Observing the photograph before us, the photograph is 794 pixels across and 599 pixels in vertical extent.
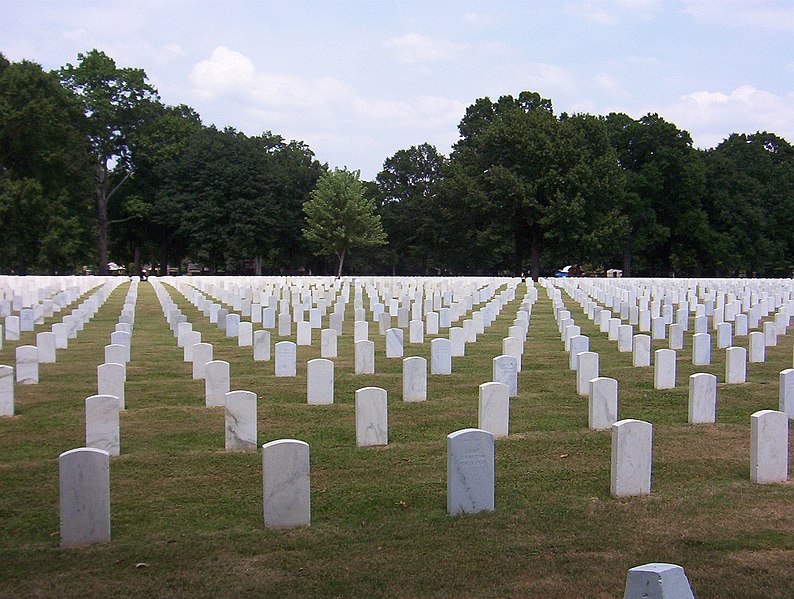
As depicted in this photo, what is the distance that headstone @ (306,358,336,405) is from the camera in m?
9.66

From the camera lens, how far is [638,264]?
7144 centimetres

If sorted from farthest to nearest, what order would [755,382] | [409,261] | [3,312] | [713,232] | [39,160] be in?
[409,261], [713,232], [39,160], [3,312], [755,382]

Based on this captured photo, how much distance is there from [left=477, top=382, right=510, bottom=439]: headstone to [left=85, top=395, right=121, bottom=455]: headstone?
339 centimetres

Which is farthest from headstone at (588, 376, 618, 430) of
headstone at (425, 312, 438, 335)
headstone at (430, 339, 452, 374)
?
headstone at (425, 312, 438, 335)

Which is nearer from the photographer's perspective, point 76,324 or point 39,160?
point 76,324

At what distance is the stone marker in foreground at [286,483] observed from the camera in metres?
5.35

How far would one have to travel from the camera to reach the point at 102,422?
23.9 feet

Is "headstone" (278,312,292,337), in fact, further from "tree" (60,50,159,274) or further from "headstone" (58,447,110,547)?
"tree" (60,50,159,274)

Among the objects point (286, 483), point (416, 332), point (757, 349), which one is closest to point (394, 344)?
point (416, 332)

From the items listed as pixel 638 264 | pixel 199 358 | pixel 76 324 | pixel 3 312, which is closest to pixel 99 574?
pixel 199 358

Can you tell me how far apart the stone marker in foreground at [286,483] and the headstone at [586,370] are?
18.5 feet

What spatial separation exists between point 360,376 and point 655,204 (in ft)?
176

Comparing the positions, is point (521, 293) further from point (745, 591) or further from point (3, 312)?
point (745, 591)

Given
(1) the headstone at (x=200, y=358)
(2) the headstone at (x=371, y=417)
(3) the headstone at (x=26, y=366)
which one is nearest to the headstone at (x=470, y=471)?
(2) the headstone at (x=371, y=417)
